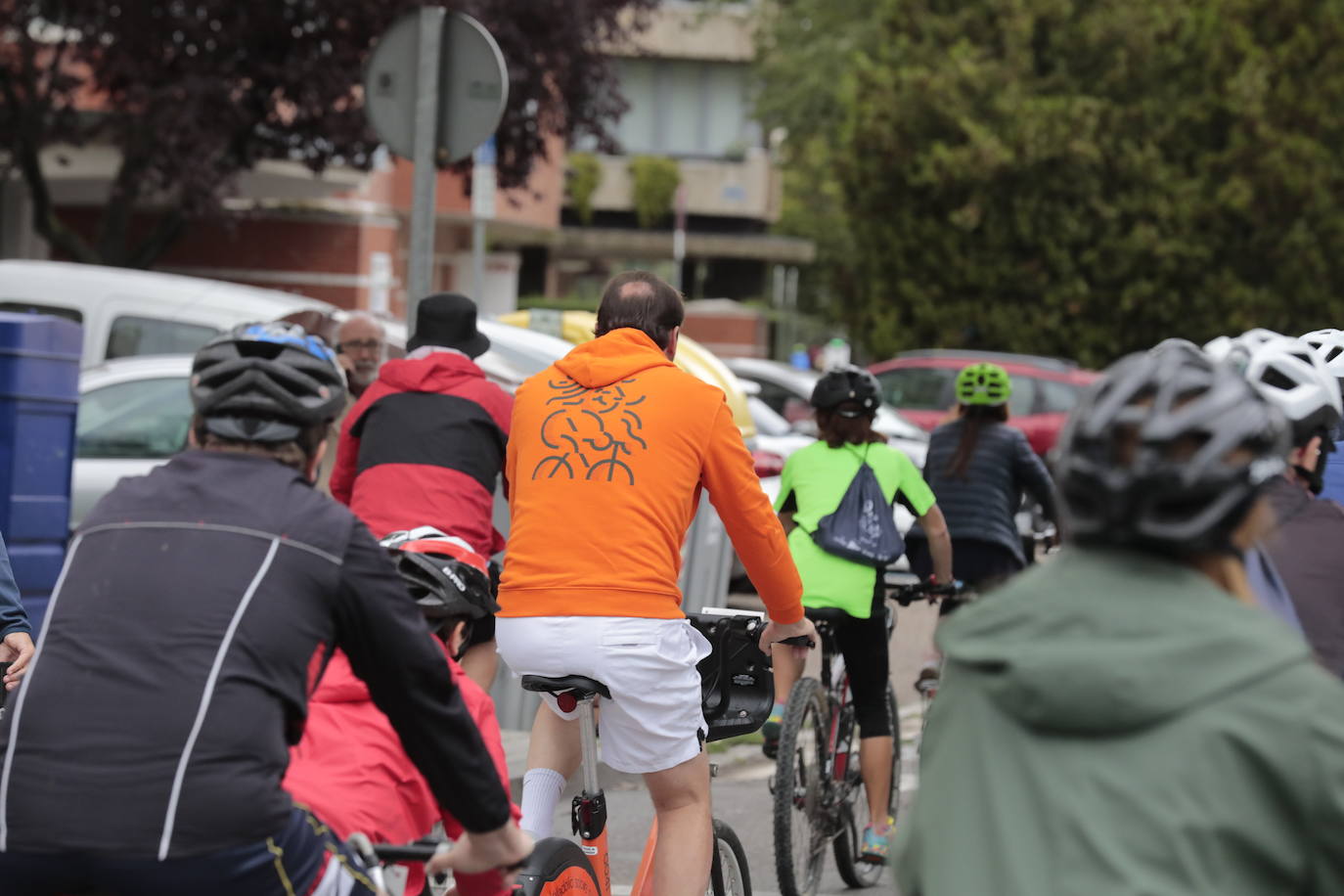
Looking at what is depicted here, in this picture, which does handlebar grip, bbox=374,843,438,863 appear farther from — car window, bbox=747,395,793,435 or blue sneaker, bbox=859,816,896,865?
car window, bbox=747,395,793,435

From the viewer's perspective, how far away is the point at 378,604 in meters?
2.79

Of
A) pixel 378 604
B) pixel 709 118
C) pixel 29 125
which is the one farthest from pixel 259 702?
pixel 709 118

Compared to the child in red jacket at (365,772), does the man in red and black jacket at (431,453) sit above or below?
above

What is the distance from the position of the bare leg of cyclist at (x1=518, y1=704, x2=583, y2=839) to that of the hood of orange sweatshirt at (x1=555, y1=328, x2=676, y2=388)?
29.5 inches

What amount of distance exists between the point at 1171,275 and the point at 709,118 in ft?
62.2

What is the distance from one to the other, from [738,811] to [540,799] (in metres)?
3.41

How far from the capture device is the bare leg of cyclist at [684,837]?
4.55m

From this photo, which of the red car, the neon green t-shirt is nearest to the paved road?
the neon green t-shirt

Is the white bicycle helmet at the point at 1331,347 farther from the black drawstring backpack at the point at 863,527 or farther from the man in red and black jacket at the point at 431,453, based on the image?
the man in red and black jacket at the point at 431,453

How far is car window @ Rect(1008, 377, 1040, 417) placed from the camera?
21.3m

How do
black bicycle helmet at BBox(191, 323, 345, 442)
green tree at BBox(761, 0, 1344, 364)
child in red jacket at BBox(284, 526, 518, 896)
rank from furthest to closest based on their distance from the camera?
green tree at BBox(761, 0, 1344, 364), child in red jacket at BBox(284, 526, 518, 896), black bicycle helmet at BBox(191, 323, 345, 442)

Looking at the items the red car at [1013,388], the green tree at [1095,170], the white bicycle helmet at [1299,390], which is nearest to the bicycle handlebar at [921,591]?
the white bicycle helmet at [1299,390]

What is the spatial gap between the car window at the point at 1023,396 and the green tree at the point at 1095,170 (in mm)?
11906

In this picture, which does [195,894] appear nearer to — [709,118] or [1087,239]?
[1087,239]
